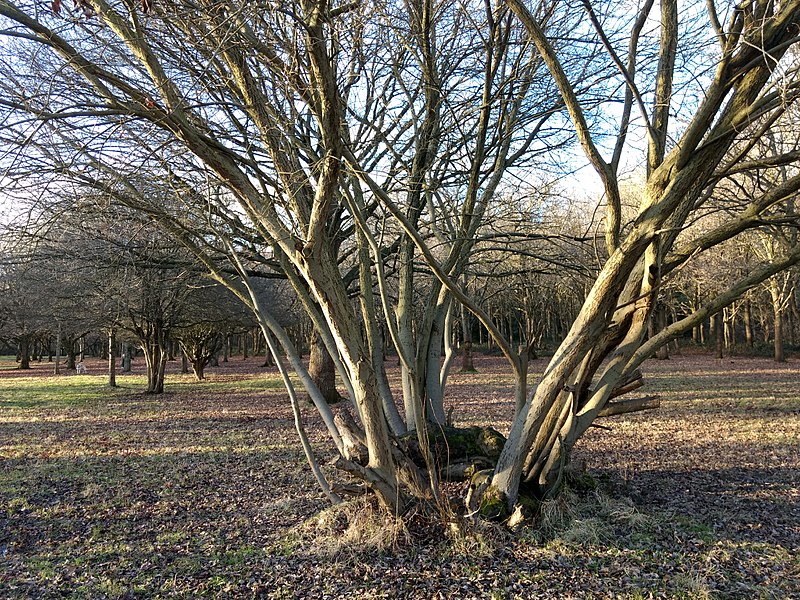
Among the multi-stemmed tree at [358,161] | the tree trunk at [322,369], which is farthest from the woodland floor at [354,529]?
the tree trunk at [322,369]

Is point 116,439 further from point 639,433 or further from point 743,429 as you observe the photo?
point 743,429

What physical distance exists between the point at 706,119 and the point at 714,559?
330 centimetres

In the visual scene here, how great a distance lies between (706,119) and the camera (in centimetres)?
415

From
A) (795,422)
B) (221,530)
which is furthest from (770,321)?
(221,530)

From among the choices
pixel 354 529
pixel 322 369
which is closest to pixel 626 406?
pixel 354 529

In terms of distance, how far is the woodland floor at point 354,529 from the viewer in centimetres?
387

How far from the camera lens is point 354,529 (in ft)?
14.9

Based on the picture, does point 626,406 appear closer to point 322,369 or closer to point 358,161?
point 358,161

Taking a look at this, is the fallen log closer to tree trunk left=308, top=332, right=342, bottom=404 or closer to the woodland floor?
the woodland floor

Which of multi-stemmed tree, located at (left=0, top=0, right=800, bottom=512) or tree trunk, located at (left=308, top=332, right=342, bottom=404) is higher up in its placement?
multi-stemmed tree, located at (left=0, top=0, right=800, bottom=512)

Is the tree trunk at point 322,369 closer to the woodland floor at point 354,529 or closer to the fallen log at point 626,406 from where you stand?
the woodland floor at point 354,529

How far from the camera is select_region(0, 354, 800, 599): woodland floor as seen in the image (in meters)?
3.87

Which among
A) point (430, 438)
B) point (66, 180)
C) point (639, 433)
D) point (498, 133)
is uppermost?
point (498, 133)

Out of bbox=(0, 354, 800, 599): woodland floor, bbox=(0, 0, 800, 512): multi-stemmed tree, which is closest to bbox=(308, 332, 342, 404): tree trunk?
bbox=(0, 354, 800, 599): woodland floor
